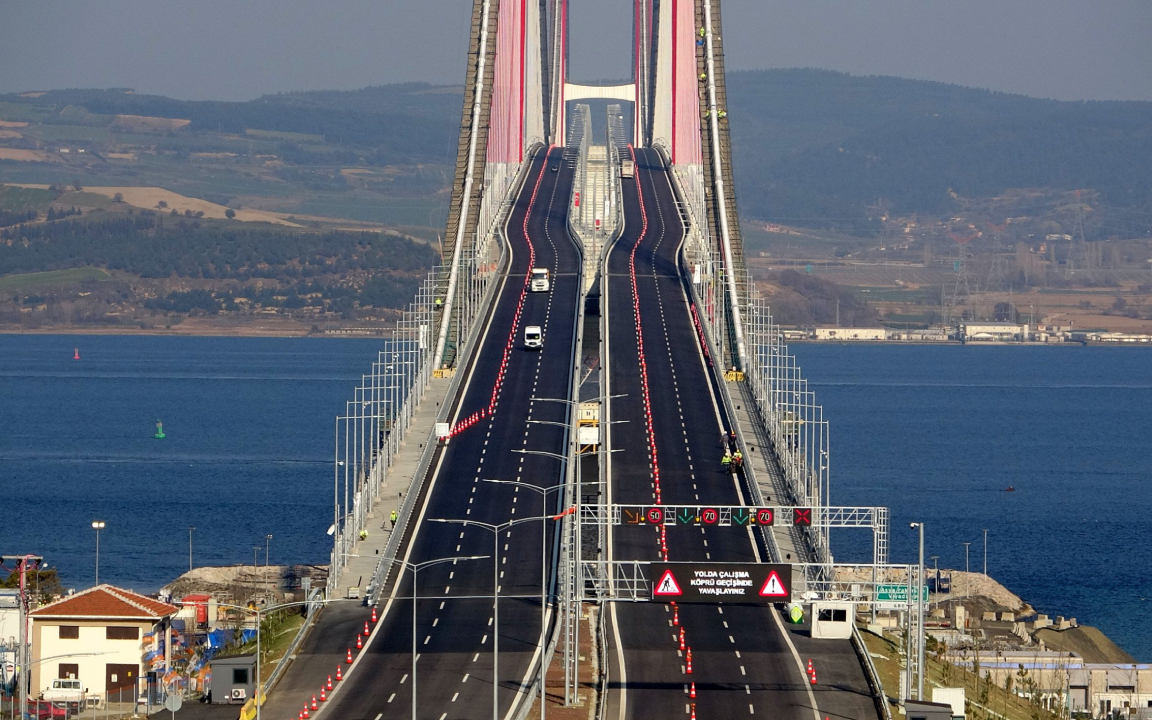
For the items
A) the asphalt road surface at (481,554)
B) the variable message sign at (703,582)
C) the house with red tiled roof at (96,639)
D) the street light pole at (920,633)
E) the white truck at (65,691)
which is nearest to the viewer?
the asphalt road surface at (481,554)

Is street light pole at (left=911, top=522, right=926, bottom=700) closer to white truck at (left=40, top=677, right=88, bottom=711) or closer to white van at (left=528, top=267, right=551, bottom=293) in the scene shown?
white truck at (left=40, top=677, right=88, bottom=711)

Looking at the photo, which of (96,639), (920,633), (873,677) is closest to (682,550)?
(873,677)

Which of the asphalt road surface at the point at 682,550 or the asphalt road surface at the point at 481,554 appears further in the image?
the asphalt road surface at the point at 481,554

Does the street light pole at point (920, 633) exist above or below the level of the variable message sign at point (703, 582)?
below

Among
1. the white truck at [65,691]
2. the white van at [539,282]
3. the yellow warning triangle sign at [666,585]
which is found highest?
the white van at [539,282]

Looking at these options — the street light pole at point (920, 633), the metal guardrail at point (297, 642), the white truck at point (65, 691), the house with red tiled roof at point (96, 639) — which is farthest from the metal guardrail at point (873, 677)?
the white truck at point (65, 691)

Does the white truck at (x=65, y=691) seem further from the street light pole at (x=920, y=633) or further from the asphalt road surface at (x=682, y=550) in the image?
the street light pole at (x=920, y=633)

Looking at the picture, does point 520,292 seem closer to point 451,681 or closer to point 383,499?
point 383,499
